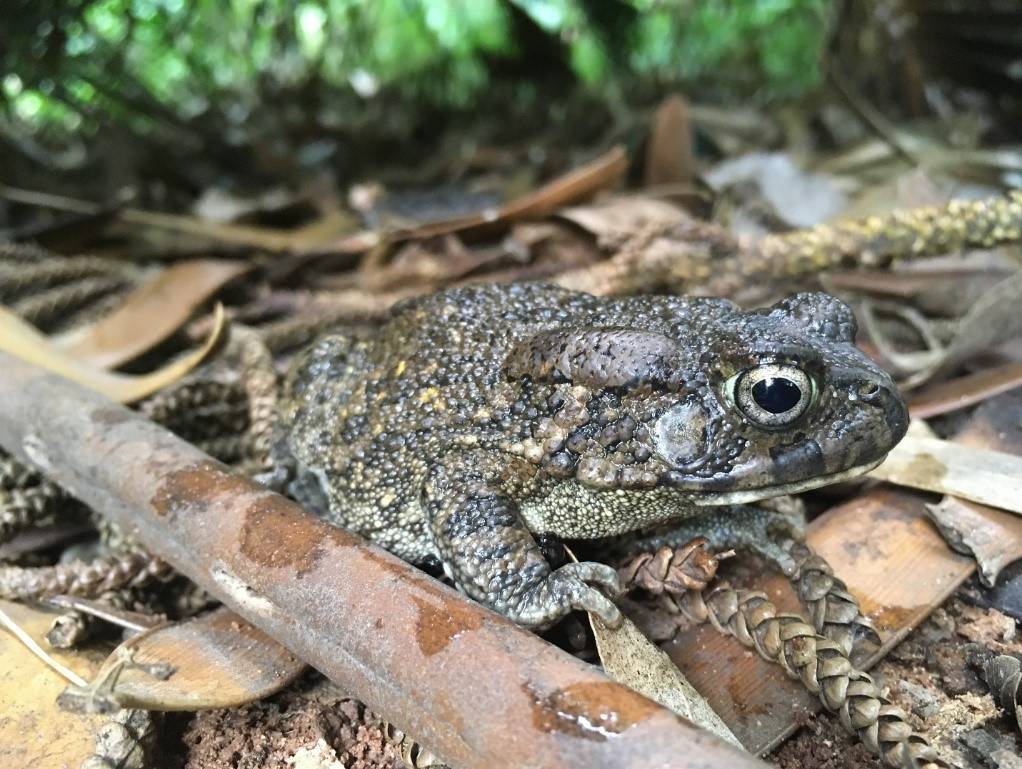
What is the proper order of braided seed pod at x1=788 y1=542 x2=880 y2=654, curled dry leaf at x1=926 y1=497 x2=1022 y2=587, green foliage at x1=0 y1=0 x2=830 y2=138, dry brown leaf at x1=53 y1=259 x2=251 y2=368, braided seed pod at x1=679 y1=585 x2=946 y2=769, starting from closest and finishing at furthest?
braided seed pod at x1=679 y1=585 x2=946 y2=769, braided seed pod at x1=788 y1=542 x2=880 y2=654, curled dry leaf at x1=926 y1=497 x2=1022 y2=587, dry brown leaf at x1=53 y1=259 x2=251 y2=368, green foliage at x1=0 y1=0 x2=830 y2=138

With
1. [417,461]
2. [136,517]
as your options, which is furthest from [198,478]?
[417,461]

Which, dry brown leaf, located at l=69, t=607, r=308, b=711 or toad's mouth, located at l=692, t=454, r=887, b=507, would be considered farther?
toad's mouth, located at l=692, t=454, r=887, b=507

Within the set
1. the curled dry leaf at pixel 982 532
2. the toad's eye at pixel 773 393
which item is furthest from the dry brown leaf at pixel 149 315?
the curled dry leaf at pixel 982 532

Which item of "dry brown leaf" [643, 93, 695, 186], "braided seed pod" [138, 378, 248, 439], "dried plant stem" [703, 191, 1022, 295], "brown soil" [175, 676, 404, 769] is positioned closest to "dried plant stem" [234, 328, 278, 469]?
"braided seed pod" [138, 378, 248, 439]

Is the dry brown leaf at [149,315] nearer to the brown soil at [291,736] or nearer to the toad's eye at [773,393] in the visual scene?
the brown soil at [291,736]

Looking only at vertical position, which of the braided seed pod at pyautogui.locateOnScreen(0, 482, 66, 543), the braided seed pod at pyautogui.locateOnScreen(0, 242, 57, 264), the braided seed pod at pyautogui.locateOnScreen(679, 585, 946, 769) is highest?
the braided seed pod at pyautogui.locateOnScreen(0, 242, 57, 264)

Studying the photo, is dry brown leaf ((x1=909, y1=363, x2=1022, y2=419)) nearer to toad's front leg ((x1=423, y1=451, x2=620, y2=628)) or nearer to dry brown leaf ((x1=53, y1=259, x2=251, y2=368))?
toad's front leg ((x1=423, y1=451, x2=620, y2=628))
